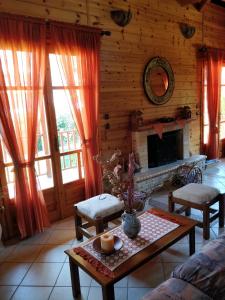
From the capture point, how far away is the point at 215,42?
5262 mm

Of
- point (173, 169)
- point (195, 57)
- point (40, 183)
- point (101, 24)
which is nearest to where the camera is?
point (40, 183)

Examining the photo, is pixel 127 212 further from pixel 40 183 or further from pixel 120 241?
pixel 40 183

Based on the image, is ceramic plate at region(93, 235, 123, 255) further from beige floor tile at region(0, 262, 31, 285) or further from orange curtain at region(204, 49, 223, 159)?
orange curtain at region(204, 49, 223, 159)

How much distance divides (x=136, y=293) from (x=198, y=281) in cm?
80

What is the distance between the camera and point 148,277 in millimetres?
2145

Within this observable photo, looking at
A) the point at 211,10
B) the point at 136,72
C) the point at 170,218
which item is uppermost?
the point at 211,10

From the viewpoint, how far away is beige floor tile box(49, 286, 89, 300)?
77.6 inches

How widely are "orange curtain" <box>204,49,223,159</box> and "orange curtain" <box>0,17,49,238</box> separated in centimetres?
362

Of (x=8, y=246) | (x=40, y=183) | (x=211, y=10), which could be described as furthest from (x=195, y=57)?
(x=8, y=246)

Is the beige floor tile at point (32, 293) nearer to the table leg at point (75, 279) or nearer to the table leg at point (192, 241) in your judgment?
the table leg at point (75, 279)

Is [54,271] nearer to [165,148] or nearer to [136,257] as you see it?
[136,257]

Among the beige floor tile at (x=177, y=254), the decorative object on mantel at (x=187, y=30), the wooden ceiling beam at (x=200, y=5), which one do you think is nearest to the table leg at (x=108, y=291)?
the beige floor tile at (x=177, y=254)

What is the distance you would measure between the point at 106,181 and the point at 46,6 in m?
2.38

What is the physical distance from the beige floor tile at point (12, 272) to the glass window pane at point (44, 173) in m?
0.97
